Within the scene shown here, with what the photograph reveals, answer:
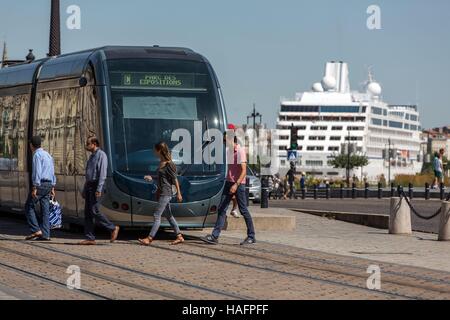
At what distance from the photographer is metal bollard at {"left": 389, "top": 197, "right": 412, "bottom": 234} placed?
77.6 ft

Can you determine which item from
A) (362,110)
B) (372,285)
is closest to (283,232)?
(372,285)

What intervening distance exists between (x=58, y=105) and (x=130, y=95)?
2.52 meters

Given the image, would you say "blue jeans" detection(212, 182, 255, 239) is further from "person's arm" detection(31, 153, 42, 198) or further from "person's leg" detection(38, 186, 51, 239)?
"person's arm" detection(31, 153, 42, 198)

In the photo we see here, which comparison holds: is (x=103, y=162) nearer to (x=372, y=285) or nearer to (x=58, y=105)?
(x=58, y=105)

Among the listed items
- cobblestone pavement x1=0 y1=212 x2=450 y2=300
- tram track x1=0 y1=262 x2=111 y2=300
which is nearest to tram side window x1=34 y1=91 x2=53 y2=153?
cobblestone pavement x1=0 y1=212 x2=450 y2=300

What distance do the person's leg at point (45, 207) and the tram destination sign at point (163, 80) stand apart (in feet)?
7.19

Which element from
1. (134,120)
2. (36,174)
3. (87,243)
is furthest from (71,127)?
(87,243)

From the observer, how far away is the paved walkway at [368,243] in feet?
58.1

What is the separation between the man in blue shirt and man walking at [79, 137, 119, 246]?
0.81m

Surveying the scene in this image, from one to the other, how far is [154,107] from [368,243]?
4331 mm

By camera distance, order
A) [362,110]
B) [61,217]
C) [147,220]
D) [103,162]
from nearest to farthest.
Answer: [103,162] < [147,220] < [61,217] < [362,110]

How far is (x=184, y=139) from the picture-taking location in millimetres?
20062

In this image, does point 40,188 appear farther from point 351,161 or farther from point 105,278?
point 351,161
